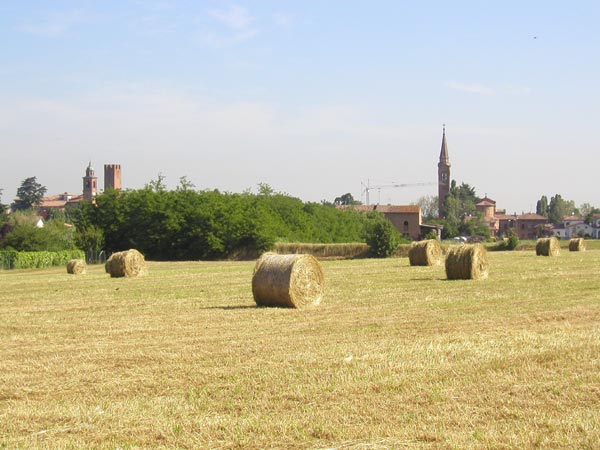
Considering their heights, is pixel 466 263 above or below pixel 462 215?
below

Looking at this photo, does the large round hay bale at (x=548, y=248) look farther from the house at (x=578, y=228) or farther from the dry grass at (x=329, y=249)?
the house at (x=578, y=228)

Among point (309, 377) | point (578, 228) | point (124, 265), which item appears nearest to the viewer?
point (309, 377)

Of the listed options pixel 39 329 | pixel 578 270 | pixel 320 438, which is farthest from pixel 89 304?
pixel 578 270

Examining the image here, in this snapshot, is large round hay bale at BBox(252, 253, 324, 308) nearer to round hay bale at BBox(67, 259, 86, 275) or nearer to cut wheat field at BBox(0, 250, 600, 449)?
cut wheat field at BBox(0, 250, 600, 449)

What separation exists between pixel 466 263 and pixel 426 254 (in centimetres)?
1087

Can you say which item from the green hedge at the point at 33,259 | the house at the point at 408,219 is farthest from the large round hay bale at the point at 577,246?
the house at the point at 408,219

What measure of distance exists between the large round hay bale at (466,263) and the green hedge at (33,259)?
38.3 metres

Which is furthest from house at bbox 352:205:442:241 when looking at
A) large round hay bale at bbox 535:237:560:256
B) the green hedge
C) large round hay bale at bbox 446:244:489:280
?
large round hay bale at bbox 446:244:489:280

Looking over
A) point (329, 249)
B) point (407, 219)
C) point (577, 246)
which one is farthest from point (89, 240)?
point (407, 219)

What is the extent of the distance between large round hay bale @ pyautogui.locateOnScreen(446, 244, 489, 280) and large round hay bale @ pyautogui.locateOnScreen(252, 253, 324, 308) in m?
8.39

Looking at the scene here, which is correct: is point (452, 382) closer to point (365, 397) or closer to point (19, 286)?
point (365, 397)

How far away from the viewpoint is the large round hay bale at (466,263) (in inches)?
1077

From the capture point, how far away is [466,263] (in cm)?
2736

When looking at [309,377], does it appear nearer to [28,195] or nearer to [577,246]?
[577,246]
